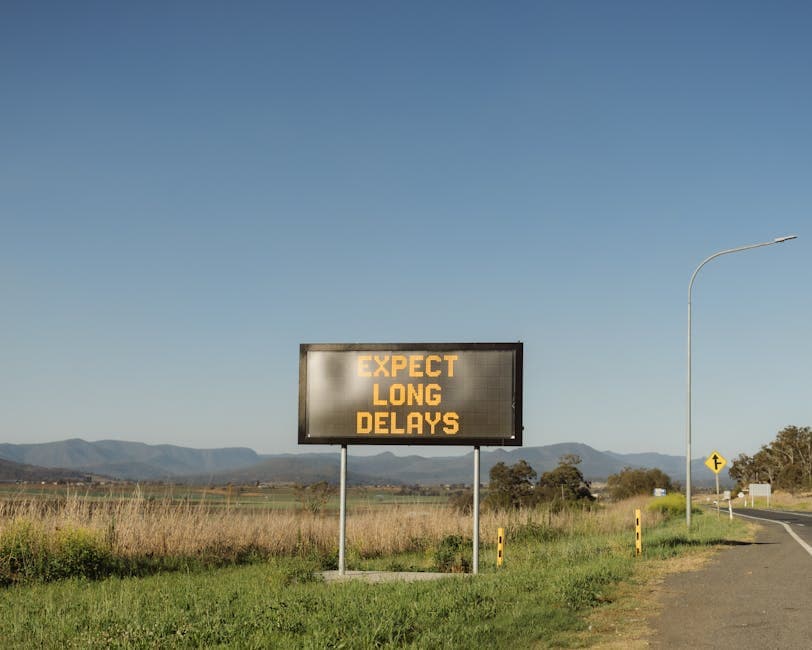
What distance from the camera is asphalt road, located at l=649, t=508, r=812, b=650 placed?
1055 centimetres

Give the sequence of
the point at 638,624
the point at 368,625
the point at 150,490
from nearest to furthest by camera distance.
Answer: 1. the point at 368,625
2. the point at 638,624
3. the point at 150,490

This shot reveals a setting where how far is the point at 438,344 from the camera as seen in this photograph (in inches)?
698

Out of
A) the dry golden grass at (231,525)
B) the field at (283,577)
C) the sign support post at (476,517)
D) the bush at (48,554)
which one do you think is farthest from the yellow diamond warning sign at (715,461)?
the bush at (48,554)

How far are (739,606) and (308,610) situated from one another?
6556 millimetres

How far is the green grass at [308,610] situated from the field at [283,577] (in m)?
0.04

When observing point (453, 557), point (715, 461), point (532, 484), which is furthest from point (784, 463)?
point (453, 557)

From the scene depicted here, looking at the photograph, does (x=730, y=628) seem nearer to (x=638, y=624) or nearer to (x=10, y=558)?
(x=638, y=624)

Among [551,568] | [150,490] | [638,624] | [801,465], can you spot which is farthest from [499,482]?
[801,465]

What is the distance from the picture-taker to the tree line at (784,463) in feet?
351

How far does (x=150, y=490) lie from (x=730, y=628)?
17.8 metres

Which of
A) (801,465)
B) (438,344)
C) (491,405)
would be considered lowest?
(801,465)

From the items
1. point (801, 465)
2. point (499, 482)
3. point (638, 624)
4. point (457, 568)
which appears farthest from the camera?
point (801, 465)

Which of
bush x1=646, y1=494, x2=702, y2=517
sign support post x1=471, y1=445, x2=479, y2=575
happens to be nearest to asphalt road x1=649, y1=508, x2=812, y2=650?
sign support post x1=471, y1=445, x2=479, y2=575

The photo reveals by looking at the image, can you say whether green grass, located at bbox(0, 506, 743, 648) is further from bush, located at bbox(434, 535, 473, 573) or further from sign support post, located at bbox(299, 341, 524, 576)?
sign support post, located at bbox(299, 341, 524, 576)
